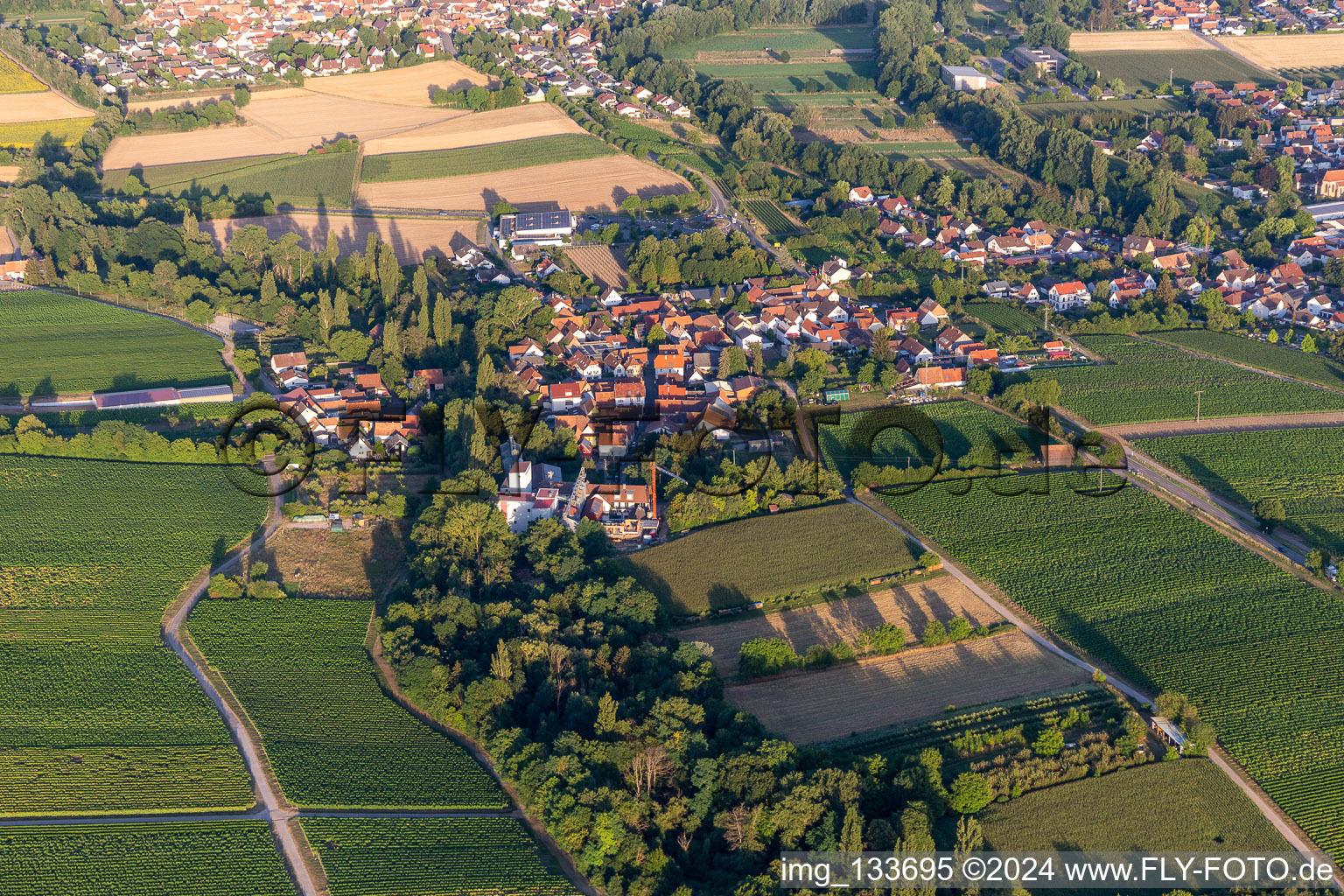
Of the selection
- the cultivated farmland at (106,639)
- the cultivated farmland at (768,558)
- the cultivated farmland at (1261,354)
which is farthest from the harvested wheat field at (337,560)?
the cultivated farmland at (1261,354)

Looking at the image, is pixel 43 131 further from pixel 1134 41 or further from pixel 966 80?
pixel 1134 41

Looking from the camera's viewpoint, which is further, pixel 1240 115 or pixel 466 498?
pixel 1240 115

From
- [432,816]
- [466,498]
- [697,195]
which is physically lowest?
[432,816]

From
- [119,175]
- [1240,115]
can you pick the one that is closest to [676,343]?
[119,175]

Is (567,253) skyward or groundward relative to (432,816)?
skyward

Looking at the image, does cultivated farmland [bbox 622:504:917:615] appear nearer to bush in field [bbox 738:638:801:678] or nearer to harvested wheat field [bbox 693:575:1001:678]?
harvested wheat field [bbox 693:575:1001:678]

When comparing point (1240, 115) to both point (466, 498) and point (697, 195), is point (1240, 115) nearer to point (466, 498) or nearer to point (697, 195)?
point (697, 195)
